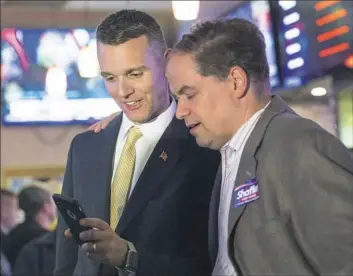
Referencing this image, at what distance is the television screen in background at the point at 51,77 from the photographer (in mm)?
6746

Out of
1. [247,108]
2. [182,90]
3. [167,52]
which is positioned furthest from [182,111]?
[167,52]

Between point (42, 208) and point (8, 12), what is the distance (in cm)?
279

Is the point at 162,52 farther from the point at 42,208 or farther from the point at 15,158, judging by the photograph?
the point at 15,158

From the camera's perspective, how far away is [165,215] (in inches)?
87.0

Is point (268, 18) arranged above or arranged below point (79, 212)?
above

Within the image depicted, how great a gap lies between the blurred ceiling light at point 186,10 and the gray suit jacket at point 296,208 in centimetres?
399

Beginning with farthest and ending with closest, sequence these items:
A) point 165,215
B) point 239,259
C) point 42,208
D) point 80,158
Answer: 1. point 42,208
2. point 80,158
3. point 165,215
4. point 239,259

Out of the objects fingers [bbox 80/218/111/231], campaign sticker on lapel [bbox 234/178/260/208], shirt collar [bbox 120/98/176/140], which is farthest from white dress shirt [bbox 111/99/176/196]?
campaign sticker on lapel [bbox 234/178/260/208]

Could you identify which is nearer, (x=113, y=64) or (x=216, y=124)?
(x=216, y=124)

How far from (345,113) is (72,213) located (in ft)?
10.7

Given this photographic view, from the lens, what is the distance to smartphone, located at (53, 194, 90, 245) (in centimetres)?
202

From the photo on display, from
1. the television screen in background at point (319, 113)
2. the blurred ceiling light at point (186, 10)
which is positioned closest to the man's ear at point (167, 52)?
the television screen in background at point (319, 113)

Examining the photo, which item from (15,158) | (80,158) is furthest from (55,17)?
(80,158)

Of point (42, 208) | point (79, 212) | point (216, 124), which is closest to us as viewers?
point (216, 124)
